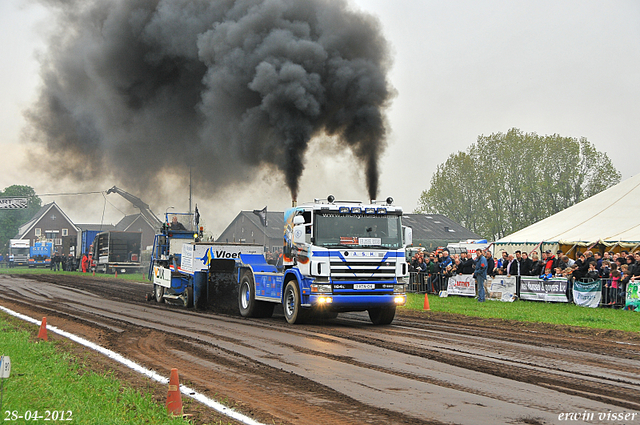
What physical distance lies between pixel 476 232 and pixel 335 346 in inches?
2444

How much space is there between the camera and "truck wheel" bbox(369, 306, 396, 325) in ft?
47.7

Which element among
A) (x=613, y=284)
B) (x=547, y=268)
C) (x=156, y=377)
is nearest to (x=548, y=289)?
(x=547, y=268)

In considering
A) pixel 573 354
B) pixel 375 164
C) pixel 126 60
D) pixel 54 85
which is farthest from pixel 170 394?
pixel 54 85

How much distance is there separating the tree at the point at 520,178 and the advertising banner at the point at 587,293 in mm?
45914

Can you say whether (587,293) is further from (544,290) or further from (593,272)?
(544,290)

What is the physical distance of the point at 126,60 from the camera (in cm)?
2461

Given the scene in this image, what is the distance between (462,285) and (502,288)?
1.85 meters

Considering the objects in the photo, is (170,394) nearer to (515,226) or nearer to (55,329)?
(55,329)

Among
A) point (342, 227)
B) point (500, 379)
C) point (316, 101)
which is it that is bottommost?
point (500, 379)

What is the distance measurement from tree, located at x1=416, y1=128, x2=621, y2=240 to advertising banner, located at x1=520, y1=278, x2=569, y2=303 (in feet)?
146

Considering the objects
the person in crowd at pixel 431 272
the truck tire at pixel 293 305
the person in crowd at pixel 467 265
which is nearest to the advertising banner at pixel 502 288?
A: the person in crowd at pixel 467 265

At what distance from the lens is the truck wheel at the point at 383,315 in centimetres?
1453

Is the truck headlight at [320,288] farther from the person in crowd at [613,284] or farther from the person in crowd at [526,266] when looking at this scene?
the person in crowd at [526,266]

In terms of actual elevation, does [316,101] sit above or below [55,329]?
above
